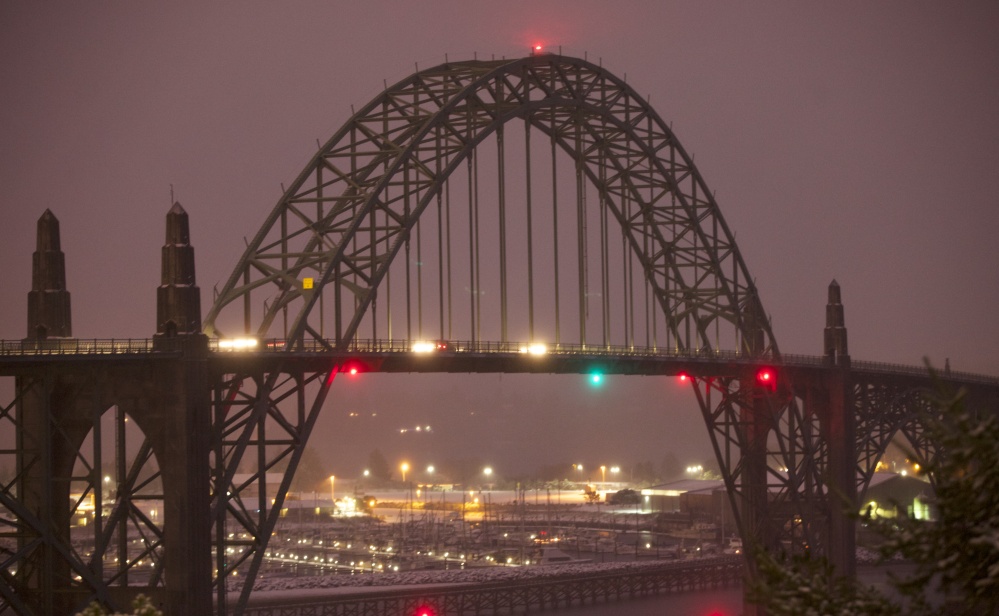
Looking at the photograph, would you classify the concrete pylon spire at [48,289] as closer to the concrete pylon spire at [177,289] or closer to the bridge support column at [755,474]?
the concrete pylon spire at [177,289]

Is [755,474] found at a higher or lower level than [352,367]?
lower

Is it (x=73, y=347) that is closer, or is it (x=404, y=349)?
(x=73, y=347)

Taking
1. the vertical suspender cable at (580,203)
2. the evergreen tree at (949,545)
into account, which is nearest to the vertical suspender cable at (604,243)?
the vertical suspender cable at (580,203)

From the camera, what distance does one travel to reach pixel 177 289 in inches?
1793

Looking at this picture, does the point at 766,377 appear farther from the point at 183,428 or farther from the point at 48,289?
the point at 48,289

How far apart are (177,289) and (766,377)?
43.8m

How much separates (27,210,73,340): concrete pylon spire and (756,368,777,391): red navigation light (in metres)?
44.8

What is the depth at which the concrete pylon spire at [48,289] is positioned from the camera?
152 feet

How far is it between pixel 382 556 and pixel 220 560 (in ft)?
252

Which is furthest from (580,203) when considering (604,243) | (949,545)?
(949,545)

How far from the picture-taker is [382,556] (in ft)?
397

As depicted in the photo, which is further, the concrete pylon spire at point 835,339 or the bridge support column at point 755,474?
the concrete pylon spire at point 835,339

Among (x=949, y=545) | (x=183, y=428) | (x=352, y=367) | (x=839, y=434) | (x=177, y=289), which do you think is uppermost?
(x=177, y=289)

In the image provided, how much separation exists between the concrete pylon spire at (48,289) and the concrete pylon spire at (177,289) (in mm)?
3518
